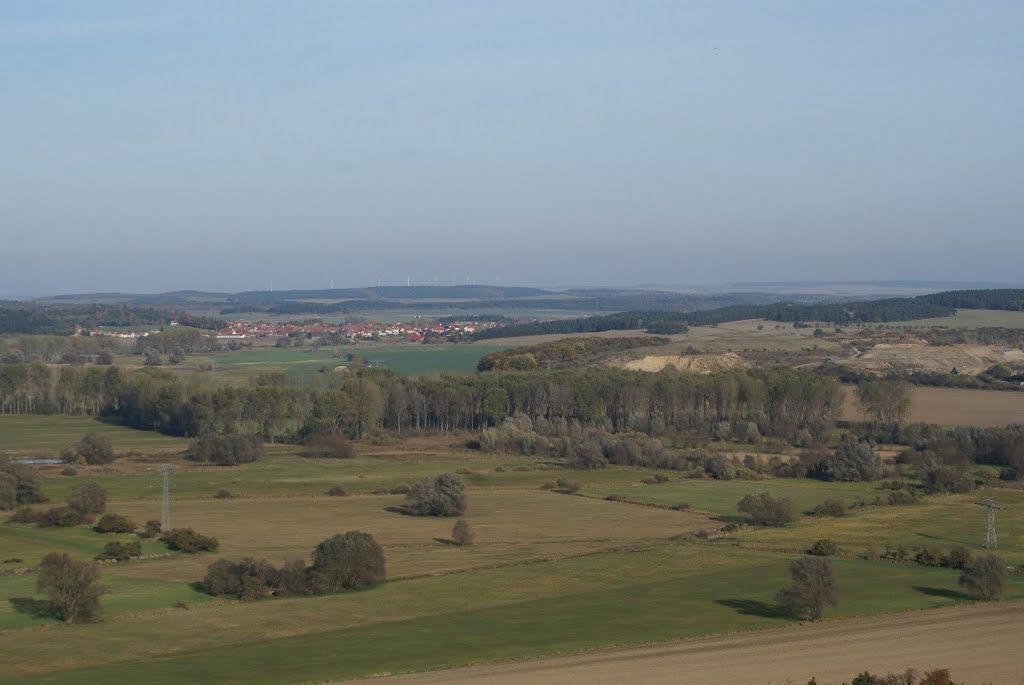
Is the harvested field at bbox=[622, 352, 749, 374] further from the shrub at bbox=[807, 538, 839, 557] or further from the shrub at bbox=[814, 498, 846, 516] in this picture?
the shrub at bbox=[807, 538, 839, 557]

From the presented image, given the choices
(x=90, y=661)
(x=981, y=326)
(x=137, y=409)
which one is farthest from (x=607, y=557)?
(x=981, y=326)

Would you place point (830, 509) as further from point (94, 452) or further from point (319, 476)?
point (94, 452)

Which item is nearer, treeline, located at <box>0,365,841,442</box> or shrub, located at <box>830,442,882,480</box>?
shrub, located at <box>830,442,882,480</box>

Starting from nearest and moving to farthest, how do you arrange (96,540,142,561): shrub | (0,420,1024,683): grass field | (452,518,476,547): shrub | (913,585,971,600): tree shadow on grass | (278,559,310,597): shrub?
1. (0,420,1024,683): grass field
2. (913,585,971,600): tree shadow on grass
3. (278,559,310,597): shrub
4. (96,540,142,561): shrub
5. (452,518,476,547): shrub

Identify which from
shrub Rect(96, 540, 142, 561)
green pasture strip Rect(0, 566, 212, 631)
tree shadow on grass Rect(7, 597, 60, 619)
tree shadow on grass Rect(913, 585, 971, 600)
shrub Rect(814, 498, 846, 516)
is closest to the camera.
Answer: green pasture strip Rect(0, 566, 212, 631)

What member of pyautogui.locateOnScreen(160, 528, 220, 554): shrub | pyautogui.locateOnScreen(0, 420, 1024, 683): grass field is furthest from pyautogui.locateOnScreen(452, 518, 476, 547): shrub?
pyautogui.locateOnScreen(160, 528, 220, 554): shrub

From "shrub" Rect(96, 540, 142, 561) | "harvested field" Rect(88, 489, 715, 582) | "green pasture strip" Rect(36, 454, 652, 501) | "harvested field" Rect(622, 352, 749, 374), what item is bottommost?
"green pasture strip" Rect(36, 454, 652, 501)

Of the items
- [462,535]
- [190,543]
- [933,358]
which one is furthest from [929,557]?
[933,358]

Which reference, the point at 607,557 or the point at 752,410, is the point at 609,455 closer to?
the point at 752,410
